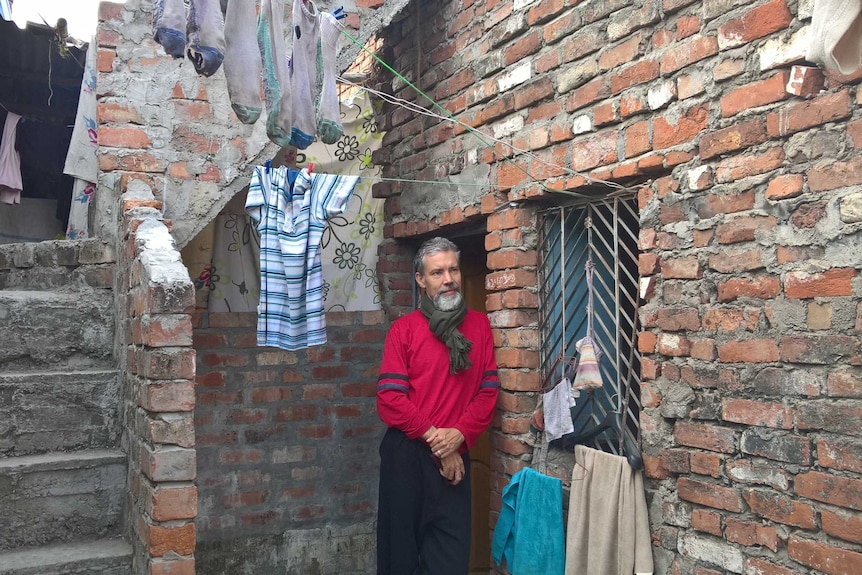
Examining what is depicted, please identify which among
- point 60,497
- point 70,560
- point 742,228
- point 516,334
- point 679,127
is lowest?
point 70,560

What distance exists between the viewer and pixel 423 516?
11.9 feet

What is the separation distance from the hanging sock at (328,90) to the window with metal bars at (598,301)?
1089 mm

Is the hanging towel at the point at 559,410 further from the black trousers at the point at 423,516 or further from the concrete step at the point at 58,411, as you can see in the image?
the concrete step at the point at 58,411

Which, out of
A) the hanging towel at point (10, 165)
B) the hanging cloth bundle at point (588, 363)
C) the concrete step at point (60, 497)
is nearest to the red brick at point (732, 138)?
the hanging cloth bundle at point (588, 363)

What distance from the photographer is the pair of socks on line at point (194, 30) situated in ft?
9.19

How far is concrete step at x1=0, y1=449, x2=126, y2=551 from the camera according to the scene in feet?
10.3

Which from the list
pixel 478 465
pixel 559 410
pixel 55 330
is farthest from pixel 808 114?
pixel 55 330

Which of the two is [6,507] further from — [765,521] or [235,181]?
[765,521]

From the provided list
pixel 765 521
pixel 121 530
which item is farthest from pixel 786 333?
pixel 121 530

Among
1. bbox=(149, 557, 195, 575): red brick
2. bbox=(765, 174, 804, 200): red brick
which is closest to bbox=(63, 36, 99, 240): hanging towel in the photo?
bbox=(149, 557, 195, 575): red brick

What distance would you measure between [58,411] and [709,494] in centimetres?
282

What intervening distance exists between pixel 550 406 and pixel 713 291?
1032 millimetres

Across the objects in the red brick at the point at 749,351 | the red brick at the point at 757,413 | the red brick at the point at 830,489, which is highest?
the red brick at the point at 749,351

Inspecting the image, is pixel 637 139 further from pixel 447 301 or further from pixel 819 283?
pixel 447 301
